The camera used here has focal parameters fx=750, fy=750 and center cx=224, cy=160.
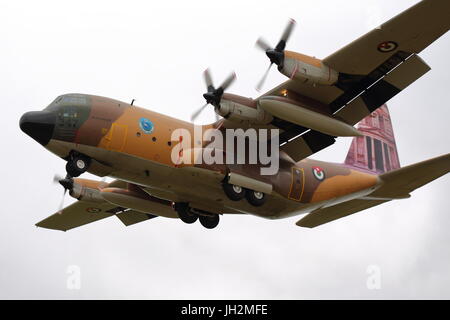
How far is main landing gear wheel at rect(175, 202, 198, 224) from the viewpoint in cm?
2450

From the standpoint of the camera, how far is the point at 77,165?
21.6 meters

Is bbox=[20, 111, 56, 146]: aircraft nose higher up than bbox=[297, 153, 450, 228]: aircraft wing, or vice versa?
bbox=[20, 111, 56, 146]: aircraft nose

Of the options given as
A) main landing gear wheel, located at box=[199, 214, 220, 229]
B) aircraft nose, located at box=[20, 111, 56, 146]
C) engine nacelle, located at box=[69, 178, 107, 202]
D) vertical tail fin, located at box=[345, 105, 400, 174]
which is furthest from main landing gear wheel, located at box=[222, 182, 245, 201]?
engine nacelle, located at box=[69, 178, 107, 202]

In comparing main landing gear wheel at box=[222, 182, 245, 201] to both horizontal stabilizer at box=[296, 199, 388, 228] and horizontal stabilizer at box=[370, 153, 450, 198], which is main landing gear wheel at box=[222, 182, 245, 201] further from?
horizontal stabilizer at box=[370, 153, 450, 198]

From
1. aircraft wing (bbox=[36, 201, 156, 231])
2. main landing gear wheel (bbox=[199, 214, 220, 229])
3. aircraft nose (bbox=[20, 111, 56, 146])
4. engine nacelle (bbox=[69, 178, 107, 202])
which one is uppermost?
aircraft nose (bbox=[20, 111, 56, 146])

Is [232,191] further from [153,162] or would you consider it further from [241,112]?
[153,162]

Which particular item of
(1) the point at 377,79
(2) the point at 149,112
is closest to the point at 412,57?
(1) the point at 377,79

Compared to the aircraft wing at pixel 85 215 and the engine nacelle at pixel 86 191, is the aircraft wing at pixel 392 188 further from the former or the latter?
the engine nacelle at pixel 86 191

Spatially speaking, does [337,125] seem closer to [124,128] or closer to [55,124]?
[124,128]

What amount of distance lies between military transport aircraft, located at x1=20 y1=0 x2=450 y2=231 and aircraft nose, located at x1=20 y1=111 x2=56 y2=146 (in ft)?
0.09

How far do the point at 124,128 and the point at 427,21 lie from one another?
9018 mm

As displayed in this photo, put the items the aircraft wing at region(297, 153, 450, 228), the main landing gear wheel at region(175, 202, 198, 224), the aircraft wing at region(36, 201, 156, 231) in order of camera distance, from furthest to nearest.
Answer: the aircraft wing at region(36, 201, 156, 231) → the main landing gear wheel at region(175, 202, 198, 224) → the aircraft wing at region(297, 153, 450, 228)

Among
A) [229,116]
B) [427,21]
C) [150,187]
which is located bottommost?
[150,187]

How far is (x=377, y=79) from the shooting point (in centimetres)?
2225
